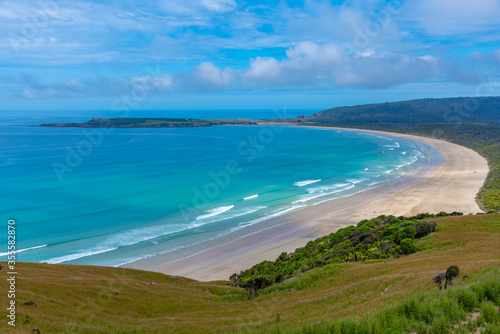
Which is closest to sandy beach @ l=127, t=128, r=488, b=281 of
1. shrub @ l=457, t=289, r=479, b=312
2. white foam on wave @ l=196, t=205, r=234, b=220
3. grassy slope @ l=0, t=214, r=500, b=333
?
white foam on wave @ l=196, t=205, r=234, b=220

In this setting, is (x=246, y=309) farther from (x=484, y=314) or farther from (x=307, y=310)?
(x=484, y=314)

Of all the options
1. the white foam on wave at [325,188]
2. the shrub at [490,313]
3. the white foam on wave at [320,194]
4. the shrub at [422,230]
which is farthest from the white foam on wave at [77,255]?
the white foam on wave at [325,188]

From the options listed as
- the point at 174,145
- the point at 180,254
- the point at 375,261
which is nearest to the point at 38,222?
the point at 180,254

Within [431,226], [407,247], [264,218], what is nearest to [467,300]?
[407,247]

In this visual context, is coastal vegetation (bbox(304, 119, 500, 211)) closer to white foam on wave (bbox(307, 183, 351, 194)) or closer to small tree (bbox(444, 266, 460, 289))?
white foam on wave (bbox(307, 183, 351, 194))

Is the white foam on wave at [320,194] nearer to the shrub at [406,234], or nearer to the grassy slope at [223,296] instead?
the shrub at [406,234]

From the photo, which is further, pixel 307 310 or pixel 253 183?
pixel 253 183
